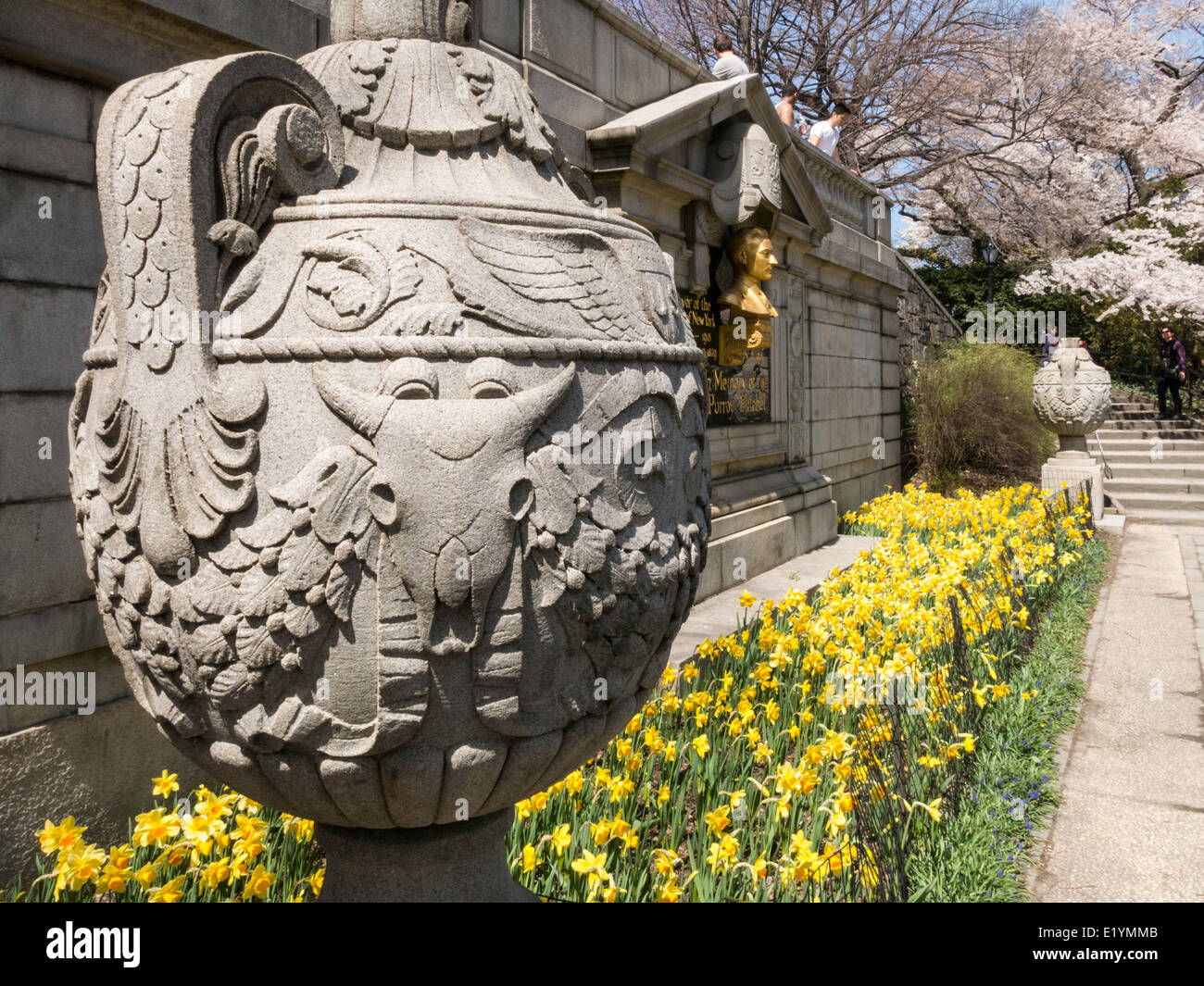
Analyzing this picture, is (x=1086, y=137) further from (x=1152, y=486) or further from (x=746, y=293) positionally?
(x=746, y=293)

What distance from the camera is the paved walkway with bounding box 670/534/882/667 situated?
18.3ft

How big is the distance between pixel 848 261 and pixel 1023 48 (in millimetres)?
15416

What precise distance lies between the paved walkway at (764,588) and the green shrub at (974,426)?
182 inches

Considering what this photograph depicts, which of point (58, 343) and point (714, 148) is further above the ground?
point (714, 148)

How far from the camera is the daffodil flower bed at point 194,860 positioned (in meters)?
2.30

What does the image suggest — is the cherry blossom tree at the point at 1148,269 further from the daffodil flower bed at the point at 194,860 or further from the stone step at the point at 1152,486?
the daffodil flower bed at the point at 194,860

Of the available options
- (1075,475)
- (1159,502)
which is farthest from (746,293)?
(1159,502)

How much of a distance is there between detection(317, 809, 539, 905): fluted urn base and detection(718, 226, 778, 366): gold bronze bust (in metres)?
5.79

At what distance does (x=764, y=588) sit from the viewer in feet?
23.7

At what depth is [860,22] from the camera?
20.2m

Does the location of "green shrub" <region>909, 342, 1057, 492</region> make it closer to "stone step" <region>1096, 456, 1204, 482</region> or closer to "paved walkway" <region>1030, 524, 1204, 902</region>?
"stone step" <region>1096, 456, 1204, 482</region>

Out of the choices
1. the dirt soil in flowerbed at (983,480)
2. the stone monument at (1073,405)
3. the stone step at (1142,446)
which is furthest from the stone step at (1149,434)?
the stone monument at (1073,405)

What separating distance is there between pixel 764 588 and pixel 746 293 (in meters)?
2.32

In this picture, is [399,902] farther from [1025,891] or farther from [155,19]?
[155,19]
